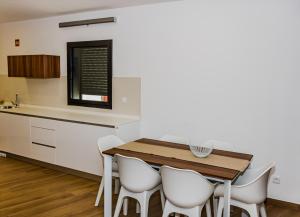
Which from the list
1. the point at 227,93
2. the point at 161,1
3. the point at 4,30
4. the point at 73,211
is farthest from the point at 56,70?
the point at 227,93

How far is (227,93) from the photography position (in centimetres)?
378

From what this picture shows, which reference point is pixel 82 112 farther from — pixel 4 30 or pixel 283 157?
pixel 283 157

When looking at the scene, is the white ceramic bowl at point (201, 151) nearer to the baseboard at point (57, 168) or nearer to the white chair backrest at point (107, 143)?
the white chair backrest at point (107, 143)

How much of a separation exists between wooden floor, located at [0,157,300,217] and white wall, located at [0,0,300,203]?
0.88 meters

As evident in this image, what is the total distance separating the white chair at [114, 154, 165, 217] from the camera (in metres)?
2.86

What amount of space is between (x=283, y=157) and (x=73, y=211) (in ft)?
7.95

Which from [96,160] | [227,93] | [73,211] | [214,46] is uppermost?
[214,46]

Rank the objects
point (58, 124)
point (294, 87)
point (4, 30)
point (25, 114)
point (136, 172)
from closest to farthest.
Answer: point (136, 172)
point (294, 87)
point (58, 124)
point (25, 114)
point (4, 30)

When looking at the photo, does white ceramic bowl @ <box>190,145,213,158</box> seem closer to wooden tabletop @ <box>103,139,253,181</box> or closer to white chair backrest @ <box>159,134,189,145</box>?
wooden tabletop @ <box>103,139,253,181</box>

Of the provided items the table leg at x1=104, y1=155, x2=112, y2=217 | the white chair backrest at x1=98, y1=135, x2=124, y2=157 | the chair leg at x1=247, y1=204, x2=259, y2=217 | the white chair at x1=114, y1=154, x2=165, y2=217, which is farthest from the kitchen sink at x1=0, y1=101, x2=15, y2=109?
the chair leg at x1=247, y1=204, x2=259, y2=217

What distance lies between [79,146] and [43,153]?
813mm

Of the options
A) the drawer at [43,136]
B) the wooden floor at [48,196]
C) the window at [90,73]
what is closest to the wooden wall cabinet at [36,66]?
the window at [90,73]

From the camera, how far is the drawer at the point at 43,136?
474cm

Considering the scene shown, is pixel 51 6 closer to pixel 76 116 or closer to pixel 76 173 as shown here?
pixel 76 116
